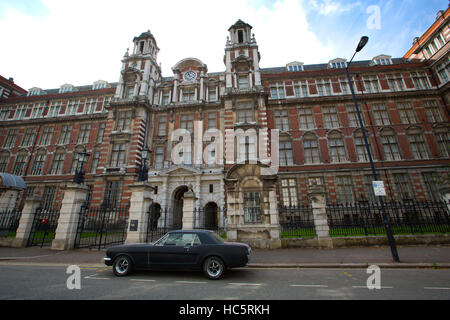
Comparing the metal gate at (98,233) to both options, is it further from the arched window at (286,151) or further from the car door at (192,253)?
the arched window at (286,151)

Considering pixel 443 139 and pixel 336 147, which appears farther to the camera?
pixel 336 147

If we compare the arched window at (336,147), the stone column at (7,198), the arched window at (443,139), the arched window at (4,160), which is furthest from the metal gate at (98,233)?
the arched window at (443,139)

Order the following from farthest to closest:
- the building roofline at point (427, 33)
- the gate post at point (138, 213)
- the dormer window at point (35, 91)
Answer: the dormer window at point (35, 91)
the building roofline at point (427, 33)
the gate post at point (138, 213)

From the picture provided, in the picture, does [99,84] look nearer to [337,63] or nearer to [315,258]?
[337,63]

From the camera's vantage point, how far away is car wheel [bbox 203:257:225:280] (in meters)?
5.92

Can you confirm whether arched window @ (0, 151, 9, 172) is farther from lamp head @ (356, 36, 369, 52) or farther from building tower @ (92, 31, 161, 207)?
lamp head @ (356, 36, 369, 52)

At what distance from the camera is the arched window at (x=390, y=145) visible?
74.1 feet

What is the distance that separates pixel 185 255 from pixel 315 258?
19.0ft

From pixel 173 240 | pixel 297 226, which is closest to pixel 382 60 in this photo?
pixel 297 226

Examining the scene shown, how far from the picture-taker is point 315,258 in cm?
841

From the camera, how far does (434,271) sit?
657 cm

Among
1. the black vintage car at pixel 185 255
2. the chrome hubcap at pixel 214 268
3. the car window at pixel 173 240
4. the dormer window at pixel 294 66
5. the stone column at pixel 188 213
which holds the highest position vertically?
the dormer window at pixel 294 66

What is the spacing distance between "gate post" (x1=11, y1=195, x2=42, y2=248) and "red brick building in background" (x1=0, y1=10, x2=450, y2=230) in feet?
31.8

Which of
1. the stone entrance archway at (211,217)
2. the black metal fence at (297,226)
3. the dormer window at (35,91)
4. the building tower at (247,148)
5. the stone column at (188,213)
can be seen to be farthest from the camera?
the dormer window at (35,91)
